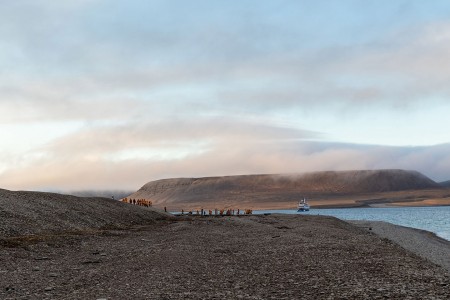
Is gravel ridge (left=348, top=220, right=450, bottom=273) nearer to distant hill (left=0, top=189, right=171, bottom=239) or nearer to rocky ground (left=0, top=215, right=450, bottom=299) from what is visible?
rocky ground (left=0, top=215, right=450, bottom=299)

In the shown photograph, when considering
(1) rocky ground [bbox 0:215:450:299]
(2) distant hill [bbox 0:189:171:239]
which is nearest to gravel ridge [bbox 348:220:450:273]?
(1) rocky ground [bbox 0:215:450:299]

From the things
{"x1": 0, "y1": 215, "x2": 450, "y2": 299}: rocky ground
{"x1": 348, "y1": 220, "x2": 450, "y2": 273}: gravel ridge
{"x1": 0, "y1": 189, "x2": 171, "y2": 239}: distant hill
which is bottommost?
{"x1": 348, "y1": 220, "x2": 450, "y2": 273}: gravel ridge

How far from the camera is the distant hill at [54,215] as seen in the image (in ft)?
101

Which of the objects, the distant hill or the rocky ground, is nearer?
the rocky ground

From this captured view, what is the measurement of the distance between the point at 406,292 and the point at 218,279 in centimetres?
616

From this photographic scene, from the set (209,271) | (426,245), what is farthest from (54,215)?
(426,245)

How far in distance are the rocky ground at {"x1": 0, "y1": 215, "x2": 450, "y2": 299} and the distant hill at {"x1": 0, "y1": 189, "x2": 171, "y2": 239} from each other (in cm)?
443

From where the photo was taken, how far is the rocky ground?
551 inches

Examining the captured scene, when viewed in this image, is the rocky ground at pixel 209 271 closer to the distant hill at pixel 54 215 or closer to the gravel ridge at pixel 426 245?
the distant hill at pixel 54 215

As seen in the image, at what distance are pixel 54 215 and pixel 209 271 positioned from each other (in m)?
22.7

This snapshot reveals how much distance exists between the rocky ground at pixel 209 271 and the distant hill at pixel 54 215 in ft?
14.5

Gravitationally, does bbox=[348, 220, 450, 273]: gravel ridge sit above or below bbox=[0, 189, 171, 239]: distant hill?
below

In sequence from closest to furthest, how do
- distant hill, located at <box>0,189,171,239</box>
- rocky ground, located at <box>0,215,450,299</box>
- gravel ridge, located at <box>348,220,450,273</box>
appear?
rocky ground, located at <box>0,215,450,299</box> → distant hill, located at <box>0,189,171,239</box> → gravel ridge, located at <box>348,220,450,273</box>

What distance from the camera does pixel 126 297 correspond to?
13.6m
